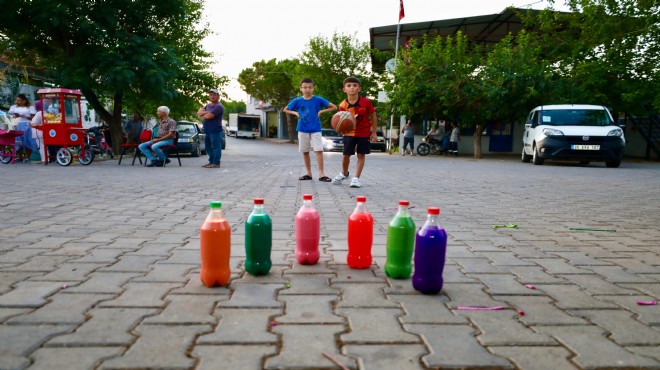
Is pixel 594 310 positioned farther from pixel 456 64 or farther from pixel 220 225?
pixel 456 64

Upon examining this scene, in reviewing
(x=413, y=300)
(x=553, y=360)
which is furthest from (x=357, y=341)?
(x=553, y=360)

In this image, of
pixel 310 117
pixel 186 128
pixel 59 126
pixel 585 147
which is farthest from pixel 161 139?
pixel 585 147

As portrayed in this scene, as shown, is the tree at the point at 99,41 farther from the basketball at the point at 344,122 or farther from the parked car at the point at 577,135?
the parked car at the point at 577,135

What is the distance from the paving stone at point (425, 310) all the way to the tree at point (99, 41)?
13855mm

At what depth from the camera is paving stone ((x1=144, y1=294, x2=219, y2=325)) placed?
7.48 ft

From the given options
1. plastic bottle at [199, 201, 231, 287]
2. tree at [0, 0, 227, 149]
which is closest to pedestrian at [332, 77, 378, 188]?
plastic bottle at [199, 201, 231, 287]

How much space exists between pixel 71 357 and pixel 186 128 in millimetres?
19591

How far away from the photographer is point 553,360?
1.95m

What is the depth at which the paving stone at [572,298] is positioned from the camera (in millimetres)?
2596

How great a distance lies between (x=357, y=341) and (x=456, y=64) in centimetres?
2211

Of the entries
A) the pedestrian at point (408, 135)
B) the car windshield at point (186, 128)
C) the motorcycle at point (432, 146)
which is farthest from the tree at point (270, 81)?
the car windshield at point (186, 128)

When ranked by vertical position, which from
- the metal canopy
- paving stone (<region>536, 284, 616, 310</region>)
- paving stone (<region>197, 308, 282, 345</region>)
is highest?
the metal canopy

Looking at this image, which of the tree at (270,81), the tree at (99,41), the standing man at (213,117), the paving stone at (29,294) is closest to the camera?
the paving stone at (29,294)

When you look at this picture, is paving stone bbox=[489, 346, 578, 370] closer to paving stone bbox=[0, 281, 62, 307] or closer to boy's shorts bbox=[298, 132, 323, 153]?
paving stone bbox=[0, 281, 62, 307]
